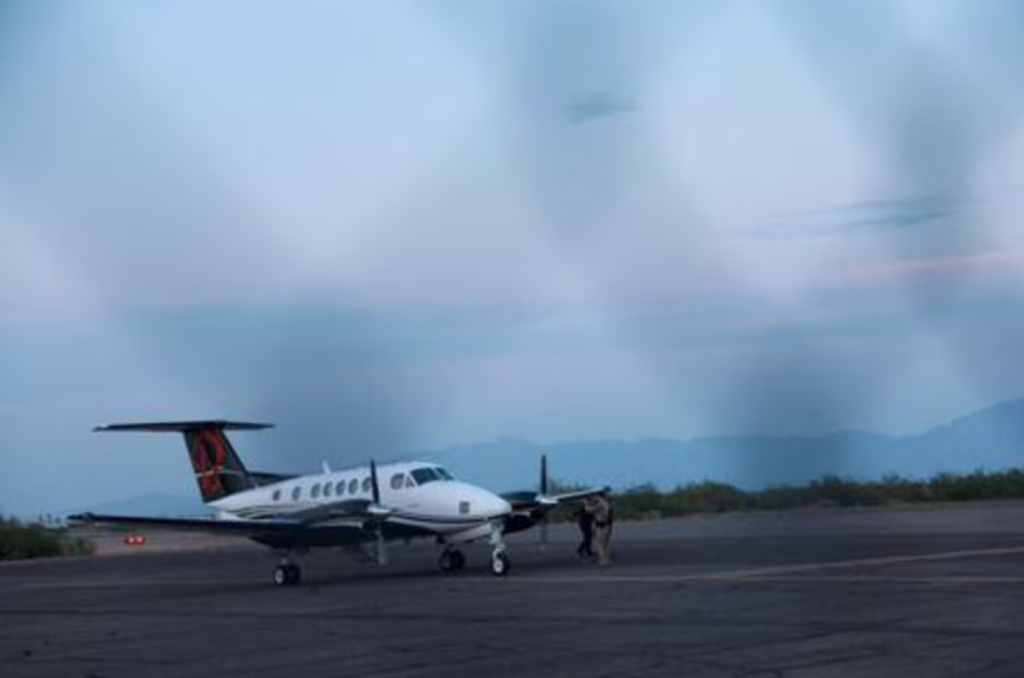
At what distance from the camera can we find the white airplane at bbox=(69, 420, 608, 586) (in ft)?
116

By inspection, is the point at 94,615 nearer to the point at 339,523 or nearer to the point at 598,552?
the point at 339,523

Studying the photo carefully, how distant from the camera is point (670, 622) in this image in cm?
2044

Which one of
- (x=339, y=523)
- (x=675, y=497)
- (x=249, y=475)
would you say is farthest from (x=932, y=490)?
(x=339, y=523)

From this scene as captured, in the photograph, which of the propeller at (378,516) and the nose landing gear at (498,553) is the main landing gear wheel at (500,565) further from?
the propeller at (378,516)

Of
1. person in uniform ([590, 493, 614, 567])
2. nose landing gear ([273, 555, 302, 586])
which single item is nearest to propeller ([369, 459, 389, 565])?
nose landing gear ([273, 555, 302, 586])

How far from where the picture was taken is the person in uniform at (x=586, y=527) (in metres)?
38.0

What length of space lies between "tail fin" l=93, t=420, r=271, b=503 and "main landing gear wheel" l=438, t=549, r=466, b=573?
27.9ft

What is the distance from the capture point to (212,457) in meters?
45.0

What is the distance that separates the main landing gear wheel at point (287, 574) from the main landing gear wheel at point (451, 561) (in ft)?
11.1

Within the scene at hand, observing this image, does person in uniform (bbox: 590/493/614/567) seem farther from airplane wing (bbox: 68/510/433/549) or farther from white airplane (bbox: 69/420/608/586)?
airplane wing (bbox: 68/510/433/549)

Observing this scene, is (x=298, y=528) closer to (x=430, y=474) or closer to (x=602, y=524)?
(x=430, y=474)

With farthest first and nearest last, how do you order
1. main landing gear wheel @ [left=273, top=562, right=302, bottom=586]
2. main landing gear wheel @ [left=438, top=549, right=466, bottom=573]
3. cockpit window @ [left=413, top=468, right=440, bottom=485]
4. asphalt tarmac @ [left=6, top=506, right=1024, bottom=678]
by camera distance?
cockpit window @ [left=413, top=468, right=440, bottom=485] < main landing gear wheel @ [left=438, top=549, right=466, bottom=573] < main landing gear wheel @ [left=273, top=562, right=302, bottom=586] < asphalt tarmac @ [left=6, top=506, right=1024, bottom=678]

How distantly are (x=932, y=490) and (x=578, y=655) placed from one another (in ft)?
205

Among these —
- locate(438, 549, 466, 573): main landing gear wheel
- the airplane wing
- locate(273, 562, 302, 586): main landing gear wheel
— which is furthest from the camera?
locate(438, 549, 466, 573): main landing gear wheel
